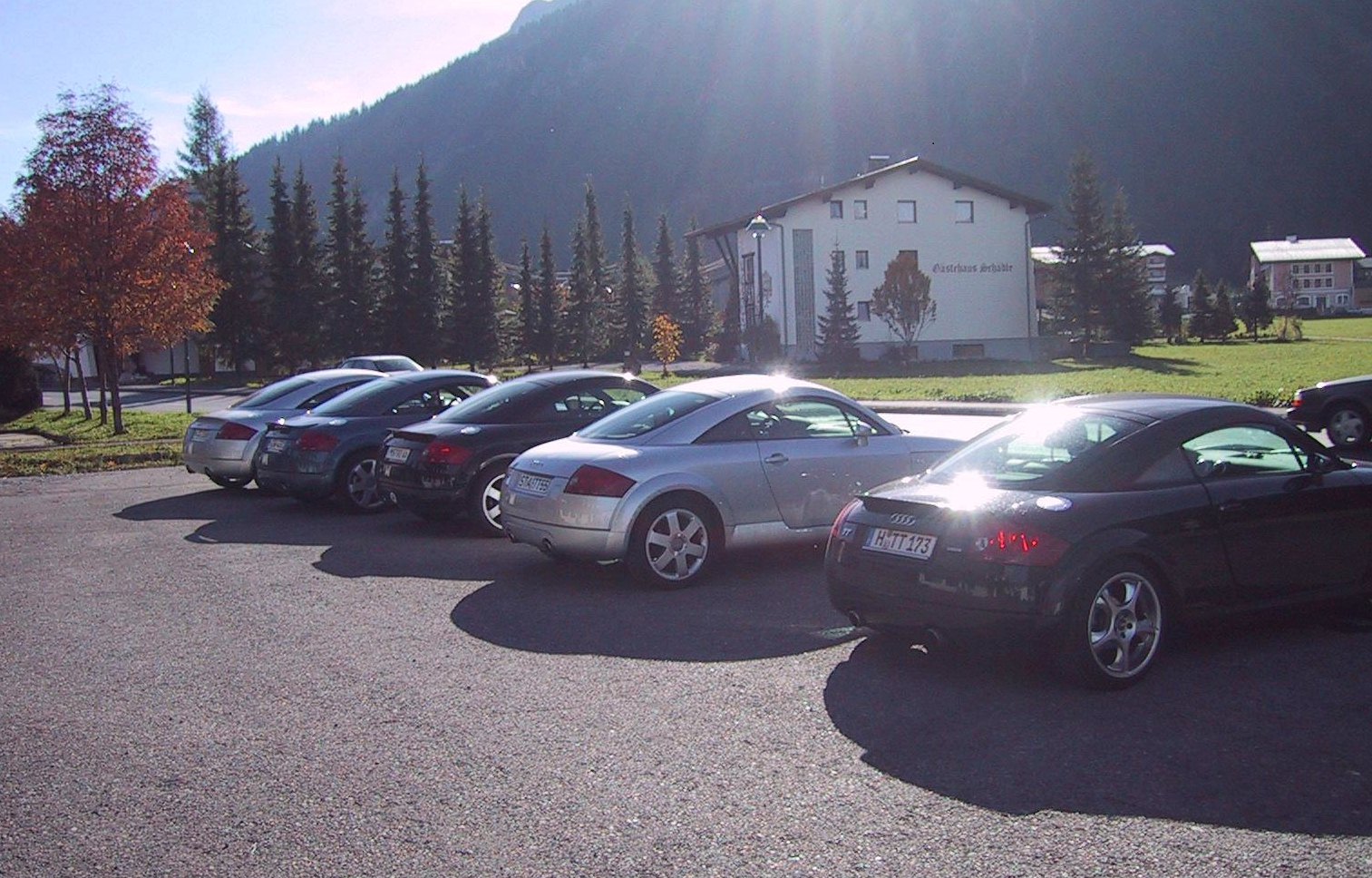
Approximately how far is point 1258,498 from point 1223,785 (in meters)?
2.30

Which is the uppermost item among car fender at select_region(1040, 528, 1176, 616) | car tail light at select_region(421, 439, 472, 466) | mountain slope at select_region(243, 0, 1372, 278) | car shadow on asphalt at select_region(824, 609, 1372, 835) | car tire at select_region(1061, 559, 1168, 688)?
mountain slope at select_region(243, 0, 1372, 278)

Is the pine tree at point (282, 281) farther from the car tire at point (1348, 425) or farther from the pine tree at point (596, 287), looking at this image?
the car tire at point (1348, 425)

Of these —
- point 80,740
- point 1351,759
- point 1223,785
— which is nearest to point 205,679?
point 80,740

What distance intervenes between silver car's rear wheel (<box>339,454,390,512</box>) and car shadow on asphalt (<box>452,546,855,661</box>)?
4.21m

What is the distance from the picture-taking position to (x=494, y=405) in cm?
1155

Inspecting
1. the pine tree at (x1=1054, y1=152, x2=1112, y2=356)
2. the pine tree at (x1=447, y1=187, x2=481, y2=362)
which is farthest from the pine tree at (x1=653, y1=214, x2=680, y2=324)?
the pine tree at (x1=1054, y1=152, x2=1112, y2=356)

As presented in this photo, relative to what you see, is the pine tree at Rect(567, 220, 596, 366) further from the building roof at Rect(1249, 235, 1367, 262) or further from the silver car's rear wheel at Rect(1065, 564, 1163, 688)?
the building roof at Rect(1249, 235, 1367, 262)

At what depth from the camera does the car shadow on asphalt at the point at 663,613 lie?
23.2 feet

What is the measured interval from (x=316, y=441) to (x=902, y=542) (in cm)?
867

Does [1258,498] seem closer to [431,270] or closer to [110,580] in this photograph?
[110,580]

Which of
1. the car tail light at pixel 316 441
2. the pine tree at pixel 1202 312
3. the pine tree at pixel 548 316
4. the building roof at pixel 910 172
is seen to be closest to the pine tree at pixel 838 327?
the building roof at pixel 910 172

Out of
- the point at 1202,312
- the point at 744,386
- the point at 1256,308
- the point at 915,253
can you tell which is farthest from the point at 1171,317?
the point at 744,386

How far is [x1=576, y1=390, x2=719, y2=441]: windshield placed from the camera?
9164 mm

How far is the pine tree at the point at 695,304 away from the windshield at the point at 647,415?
3163 inches
